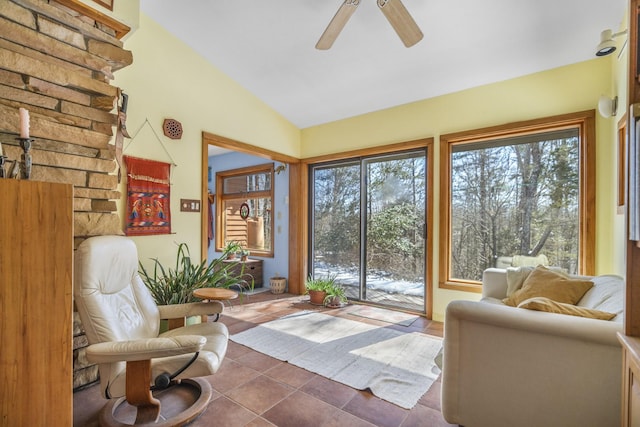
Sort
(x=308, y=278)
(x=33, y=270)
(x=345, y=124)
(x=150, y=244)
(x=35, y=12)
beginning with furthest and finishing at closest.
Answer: (x=308, y=278) → (x=345, y=124) → (x=150, y=244) → (x=35, y=12) → (x=33, y=270)

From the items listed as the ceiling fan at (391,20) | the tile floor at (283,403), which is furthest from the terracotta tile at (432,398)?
the ceiling fan at (391,20)

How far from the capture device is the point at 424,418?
1837 millimetres

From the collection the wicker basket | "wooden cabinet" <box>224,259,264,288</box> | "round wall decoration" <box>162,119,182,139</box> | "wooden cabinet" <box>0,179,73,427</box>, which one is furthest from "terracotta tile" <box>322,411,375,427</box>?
"wooden cabinet" <box>224,259,264,288</box>

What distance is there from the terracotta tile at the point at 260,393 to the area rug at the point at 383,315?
1.76 metres

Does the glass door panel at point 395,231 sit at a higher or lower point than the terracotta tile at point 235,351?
higher

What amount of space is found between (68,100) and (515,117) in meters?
3.91

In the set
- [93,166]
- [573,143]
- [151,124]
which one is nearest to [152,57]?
[151,124]

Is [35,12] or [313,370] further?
[313,370]

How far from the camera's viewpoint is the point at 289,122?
4.70 metres

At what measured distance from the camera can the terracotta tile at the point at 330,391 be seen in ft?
6.64

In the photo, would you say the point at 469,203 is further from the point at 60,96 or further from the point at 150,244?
the point at 60,96

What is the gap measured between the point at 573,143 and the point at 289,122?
347cm

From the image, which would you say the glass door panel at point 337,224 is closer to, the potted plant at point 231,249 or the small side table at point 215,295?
the potted plant at point 231,249

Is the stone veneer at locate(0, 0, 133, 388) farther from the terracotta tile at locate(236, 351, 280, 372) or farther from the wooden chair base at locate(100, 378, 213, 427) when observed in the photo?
the terracotta tile at locate(236, 351, 280, 372)
